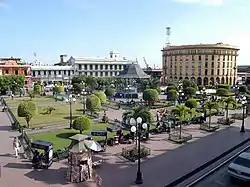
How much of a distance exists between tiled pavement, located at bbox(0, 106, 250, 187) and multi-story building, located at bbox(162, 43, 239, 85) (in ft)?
248

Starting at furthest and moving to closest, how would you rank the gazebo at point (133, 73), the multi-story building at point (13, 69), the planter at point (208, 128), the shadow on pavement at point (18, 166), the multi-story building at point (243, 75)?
the multi-story building at point (243, 75)
the gazebo at point (133, 73)
the multi-story building at point (13, 69)
the planter at point (208, 128)
the shadow on pavement at point (18, 166)

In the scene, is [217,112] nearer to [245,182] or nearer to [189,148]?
[189,148]

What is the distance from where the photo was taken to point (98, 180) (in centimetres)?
1411

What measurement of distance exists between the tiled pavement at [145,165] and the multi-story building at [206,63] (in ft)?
248

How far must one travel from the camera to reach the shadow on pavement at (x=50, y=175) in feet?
47.5

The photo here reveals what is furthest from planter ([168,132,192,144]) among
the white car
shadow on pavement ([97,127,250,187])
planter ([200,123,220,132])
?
the white car

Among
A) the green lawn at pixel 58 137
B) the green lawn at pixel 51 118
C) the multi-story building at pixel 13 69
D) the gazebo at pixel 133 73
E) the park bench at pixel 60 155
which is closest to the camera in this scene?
the park bench at pixel 60 155

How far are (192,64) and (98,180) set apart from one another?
8866cm

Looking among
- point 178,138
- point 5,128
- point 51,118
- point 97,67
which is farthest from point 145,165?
point 97,67

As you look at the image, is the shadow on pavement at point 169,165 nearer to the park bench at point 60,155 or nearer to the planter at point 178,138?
the planter at point 178,138

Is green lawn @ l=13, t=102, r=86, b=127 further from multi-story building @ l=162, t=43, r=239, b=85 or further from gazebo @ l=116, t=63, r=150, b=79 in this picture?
multi-story building @ l=162, t=43, r=239, b=85

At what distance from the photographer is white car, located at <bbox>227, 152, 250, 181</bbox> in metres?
14.3

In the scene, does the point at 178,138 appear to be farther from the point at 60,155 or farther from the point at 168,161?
the point at 60,155

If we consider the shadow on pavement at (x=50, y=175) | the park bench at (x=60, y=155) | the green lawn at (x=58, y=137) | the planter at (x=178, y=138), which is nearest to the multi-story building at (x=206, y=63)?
the planter at (x=178, y=138)
